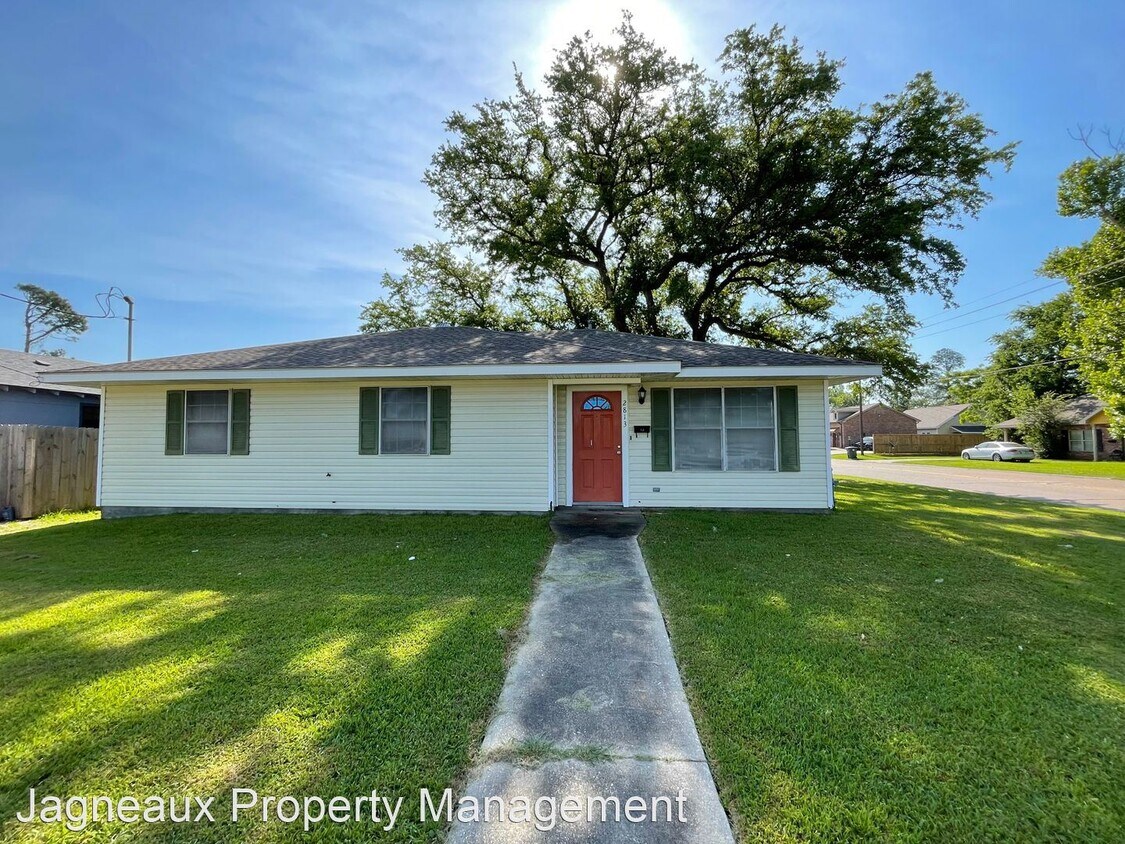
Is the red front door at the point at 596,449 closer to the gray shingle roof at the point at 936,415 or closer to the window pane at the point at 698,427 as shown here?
the window pane at the point at 698,427

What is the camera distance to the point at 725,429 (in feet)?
26.4

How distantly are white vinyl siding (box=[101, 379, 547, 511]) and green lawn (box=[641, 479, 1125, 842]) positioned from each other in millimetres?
3294

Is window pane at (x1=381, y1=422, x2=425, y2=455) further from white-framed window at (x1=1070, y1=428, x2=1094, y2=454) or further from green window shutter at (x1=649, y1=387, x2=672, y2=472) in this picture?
white-framed window at (x1=1070, y1=428, x2=1094, y2=454)

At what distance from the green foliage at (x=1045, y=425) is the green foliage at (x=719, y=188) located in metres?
22.0

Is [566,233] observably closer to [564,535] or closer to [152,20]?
[152,20]

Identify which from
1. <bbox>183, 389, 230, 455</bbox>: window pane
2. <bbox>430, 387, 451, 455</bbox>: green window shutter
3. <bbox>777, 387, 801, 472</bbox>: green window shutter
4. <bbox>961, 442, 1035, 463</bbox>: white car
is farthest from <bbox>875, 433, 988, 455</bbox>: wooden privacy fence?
<bbox>183, 389, 230, 455</bbox>: window pane

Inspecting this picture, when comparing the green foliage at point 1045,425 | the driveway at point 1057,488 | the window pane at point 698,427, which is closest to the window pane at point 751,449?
the window pane at point 698,427

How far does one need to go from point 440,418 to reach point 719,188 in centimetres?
1114

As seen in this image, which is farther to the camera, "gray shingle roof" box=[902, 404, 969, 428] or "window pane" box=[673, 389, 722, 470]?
"gray shingle roof" box=[902, 404, 969, 428]

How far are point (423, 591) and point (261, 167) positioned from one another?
36.2ft

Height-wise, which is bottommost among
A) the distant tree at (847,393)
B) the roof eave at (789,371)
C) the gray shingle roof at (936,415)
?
the roof eave at (789,371)

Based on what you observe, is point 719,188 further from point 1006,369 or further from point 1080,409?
point 1006,369

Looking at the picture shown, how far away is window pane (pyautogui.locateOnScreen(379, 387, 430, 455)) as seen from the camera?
7992 millimetres

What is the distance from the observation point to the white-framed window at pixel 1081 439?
2694 cm
